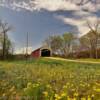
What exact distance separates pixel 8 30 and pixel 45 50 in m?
8.63

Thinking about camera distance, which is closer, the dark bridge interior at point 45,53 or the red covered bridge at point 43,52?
the red covered bridge at point 43,52

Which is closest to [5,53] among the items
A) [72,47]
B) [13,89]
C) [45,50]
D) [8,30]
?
[8,30]

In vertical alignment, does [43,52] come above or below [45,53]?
above

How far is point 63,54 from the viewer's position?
50969mm

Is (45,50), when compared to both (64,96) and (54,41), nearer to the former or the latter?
(54,41)

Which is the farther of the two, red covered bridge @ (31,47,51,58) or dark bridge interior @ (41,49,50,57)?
dark bridge interior @ (41,49,50,57)

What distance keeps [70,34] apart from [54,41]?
140 inches

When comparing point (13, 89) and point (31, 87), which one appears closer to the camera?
point (31, 87)

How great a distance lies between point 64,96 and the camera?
5.88m

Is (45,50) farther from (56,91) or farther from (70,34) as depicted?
(56,91)

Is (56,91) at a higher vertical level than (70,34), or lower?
lower

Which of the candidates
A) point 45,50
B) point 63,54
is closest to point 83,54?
point 63,54

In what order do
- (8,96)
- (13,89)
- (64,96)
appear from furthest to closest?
(13,89)
(8,96)
(64,96)

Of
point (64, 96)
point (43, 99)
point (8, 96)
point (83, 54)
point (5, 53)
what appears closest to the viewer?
point (64, 96)
